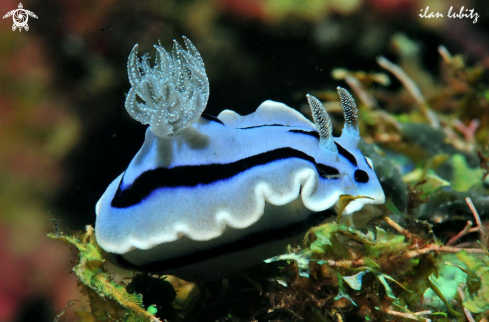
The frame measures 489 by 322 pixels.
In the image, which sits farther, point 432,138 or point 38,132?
point 432,138

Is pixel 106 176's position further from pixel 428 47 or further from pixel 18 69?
pixel 428 47

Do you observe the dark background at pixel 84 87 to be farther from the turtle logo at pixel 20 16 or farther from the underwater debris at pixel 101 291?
the underwater debris at pixel 101 291

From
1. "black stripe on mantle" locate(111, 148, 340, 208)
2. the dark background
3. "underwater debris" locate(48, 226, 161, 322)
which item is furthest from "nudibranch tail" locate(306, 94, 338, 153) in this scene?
the dark background

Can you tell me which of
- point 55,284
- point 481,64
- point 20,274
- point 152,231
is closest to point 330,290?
point 152,231

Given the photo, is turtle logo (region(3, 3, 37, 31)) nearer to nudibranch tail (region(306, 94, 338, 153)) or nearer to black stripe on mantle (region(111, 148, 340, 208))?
black stripe on mantle (region(111, 148, 340, 208))

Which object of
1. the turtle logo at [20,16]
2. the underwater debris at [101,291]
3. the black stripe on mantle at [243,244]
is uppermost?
the turtle logo at [20,16]

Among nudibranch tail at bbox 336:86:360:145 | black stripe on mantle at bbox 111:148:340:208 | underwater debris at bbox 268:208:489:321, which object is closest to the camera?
underwater debris at bbox 268:208:489:321

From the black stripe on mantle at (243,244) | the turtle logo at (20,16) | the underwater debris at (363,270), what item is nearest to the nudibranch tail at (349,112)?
the black stripe on mantle at (243,244)
